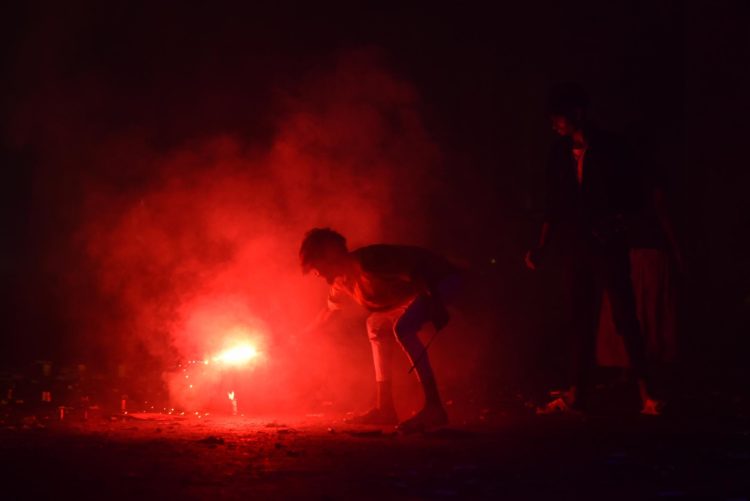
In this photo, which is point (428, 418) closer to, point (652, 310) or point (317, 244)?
point (317, 244)

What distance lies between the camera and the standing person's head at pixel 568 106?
6410mm

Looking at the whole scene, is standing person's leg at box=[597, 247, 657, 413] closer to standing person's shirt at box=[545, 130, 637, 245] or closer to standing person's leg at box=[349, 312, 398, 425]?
standing person's shirt at box=[545, 130, 637, 245]

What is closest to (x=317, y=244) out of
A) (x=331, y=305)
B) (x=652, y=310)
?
(x=331, y=305)

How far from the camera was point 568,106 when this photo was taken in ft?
21.1

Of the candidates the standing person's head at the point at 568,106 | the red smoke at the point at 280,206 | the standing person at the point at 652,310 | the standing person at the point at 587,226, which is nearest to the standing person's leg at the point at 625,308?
the standing person at the point at 587,226

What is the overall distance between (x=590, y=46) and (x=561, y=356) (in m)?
3.56

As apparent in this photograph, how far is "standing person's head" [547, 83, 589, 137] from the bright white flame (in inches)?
150

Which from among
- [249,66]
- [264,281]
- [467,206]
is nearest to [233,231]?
[264,281]

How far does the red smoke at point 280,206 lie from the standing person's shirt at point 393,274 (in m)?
2.42

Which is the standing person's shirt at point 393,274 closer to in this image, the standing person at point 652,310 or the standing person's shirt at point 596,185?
the standing person's shirt at point 596,185

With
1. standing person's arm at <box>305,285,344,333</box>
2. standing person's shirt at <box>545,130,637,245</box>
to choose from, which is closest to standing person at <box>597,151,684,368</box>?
standing person's shirt at <box>545,130,637,245</box>

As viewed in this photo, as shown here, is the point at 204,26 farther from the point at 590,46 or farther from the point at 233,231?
the point at 590,46

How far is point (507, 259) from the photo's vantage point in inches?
387

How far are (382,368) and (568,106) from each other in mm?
2554
